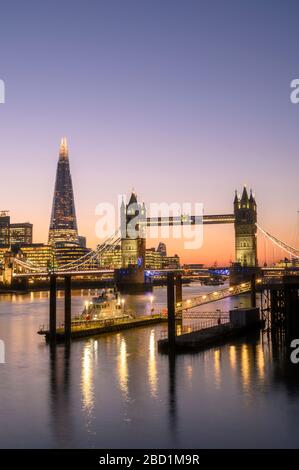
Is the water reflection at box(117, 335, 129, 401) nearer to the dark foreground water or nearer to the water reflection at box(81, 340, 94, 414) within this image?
the dark foreground water

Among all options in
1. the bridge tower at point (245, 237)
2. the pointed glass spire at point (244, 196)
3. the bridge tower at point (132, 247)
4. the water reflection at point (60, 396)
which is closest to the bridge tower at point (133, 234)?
the bridge tower at point (132, 247)

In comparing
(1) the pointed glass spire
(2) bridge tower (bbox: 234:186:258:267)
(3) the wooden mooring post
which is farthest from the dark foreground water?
(1) the pointed glass spire

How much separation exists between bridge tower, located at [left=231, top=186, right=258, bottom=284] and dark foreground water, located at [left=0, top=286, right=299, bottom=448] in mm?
93322

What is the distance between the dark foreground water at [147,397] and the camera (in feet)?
60.8

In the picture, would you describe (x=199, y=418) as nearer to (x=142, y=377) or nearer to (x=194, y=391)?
(x=194, y=391)

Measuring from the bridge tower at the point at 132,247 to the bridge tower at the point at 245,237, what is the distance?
2018 centimetres

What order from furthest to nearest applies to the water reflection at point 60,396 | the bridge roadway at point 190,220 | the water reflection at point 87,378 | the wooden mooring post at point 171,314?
the bridge roadway at point 190,220 < the wooden mooring post at point 171,314 < the water reflection at point 87,378 < the water reflection at point 60,396

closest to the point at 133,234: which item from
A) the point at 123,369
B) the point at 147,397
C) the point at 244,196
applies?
the point at 244,196

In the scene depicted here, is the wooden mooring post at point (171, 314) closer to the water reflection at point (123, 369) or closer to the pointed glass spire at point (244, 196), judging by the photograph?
the water reflection at point (123, 369)

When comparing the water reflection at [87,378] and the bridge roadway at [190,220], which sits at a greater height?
the bridge roadway at [190,220]

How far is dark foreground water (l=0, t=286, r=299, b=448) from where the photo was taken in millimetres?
18531

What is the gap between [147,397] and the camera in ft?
75.6

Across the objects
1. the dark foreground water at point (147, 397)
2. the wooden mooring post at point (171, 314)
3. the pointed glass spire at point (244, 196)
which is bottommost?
the dark foreground water at point (147, 397)
